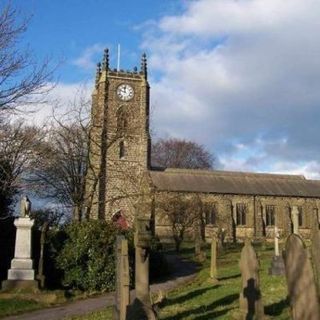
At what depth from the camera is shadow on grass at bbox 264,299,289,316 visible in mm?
10227

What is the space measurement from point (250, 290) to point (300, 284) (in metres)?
4.86

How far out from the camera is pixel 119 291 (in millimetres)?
9734

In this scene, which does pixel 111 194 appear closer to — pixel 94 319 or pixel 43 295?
pixel 43 295

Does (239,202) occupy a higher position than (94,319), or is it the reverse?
(239,202)

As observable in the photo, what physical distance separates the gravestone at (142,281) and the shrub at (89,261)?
7.25 m

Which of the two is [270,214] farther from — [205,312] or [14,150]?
[205,312]

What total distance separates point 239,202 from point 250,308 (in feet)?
148

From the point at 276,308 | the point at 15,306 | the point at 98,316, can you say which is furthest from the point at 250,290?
the point at 15,306

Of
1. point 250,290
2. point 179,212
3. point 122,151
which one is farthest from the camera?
point 122,151

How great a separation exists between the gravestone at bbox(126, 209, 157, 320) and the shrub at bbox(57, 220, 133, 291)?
725 cm

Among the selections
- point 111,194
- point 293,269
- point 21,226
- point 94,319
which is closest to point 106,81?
point 111,194

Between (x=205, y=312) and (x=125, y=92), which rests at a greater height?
(x=125, y=92)

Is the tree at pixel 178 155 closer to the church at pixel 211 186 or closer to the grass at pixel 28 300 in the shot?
the church at pixel 211 186

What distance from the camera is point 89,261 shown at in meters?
16.3
